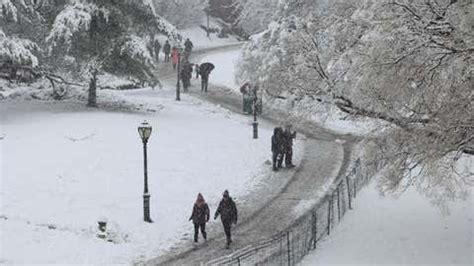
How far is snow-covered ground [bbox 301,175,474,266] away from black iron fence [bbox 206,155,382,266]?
250mm

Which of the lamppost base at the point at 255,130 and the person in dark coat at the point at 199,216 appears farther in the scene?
the lamppost base at the point at 255,130

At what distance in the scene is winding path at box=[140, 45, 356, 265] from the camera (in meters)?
18.1

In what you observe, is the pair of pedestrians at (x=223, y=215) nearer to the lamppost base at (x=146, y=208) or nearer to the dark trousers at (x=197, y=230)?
the dark trousers at (x=197, y=230)

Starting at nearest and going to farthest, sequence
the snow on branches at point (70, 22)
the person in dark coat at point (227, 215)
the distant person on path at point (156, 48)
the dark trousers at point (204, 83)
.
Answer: the person in dark coat at point (227, 215) → the snow on branches at point (70, 22) → the dark trousers at point (204, 83) → the distant person on path at point (156, 48)

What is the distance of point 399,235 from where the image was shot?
19406 millimetres

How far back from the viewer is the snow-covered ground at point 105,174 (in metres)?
17.8

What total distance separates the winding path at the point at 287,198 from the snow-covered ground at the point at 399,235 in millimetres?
1498

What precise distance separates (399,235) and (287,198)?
409 cm

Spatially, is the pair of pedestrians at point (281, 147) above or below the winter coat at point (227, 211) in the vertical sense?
above

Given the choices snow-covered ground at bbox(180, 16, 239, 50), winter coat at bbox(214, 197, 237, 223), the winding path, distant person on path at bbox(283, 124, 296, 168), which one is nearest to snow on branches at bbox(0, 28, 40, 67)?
distant person on path at bbox(283, 124, 296, 168)

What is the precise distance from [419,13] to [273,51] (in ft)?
43.0

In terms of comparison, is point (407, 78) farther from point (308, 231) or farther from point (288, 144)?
point (288, 144)

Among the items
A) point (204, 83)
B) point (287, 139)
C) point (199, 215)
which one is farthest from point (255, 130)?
point (199, 215)

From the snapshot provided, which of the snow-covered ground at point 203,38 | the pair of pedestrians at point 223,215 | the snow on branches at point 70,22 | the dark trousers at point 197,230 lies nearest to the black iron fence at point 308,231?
the pair of pedestrians at point 223,215
